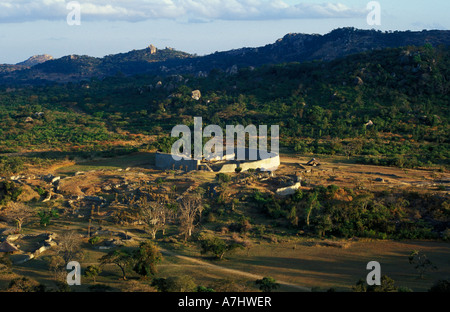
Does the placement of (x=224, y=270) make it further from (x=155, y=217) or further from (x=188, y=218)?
(x=155, y=217)

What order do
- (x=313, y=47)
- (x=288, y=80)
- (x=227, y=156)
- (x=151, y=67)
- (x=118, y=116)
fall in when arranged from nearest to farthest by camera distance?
(x=227, y=156), (x=118, y=116), (x=288, y=80), (x=313, y=47), (x=151, y=67)

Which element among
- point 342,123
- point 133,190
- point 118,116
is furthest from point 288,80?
point 133,190

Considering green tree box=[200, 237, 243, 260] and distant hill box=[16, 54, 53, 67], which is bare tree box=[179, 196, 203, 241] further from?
distant hill box=[16, 54, 53, 67]

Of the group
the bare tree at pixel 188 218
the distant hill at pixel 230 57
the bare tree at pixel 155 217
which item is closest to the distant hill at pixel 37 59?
the distant hill at pixel 230 57

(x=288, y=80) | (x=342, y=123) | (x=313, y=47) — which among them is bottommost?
(x=342, y=123)
